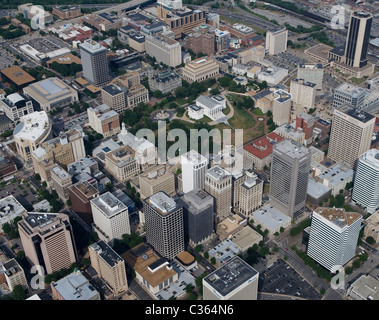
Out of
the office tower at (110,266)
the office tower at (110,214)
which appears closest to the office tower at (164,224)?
the office tower at (110,214)

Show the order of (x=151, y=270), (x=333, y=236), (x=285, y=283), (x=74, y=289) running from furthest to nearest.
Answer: (x=285, y=283)
(x=151, y=270)
(x=333, y=236)
(x=74, y=289)

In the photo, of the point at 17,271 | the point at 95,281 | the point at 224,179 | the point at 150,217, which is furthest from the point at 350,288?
the point at 17,271

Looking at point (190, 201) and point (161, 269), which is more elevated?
point (190, 201)

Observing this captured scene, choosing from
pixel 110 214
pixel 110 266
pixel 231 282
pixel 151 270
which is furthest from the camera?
pixel 110 214

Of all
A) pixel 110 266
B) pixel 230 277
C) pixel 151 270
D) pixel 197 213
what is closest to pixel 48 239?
pixel 110 266

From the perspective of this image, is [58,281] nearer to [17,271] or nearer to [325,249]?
[17,271]

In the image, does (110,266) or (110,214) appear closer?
(110,266)

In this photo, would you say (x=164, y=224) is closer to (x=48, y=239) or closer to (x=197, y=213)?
(x=197, y=213)
